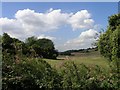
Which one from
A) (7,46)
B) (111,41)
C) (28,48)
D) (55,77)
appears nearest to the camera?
(55,77)

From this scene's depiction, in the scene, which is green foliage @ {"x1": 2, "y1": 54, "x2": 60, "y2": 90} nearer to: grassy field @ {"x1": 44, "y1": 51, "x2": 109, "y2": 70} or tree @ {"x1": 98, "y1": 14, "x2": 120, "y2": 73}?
grassy field @ {"x1": 44, "y1": 51, "x2": 109, "y2": 70}

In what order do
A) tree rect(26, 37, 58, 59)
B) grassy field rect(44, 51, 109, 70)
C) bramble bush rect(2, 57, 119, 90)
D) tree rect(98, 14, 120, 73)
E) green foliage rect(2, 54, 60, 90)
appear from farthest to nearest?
tree rect(26, 37, 58, 59)
tree rect(98, 14, 120, 73)
grassy field rect(44, 51, 109, 70)
green foliage rect(2, 54, 60, 90)
bramble bush rect(2, 57, 119, 90)

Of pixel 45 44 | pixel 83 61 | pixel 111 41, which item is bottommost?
pixel 83 61

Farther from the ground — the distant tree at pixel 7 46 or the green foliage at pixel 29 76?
the distant tree at pixel 7 46

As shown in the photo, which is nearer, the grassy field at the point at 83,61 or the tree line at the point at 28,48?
the grassy field at the point at 83,61

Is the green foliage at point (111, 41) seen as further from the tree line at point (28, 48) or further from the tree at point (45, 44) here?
the tree at point (45, 44)

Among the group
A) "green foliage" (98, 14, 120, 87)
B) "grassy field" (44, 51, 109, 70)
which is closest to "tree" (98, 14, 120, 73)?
"green foliage" (98, 14, 120, 87)

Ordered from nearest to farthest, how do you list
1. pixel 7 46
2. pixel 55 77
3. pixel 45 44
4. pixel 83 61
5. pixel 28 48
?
pixel 55 77
pixel 83 61
pixel 28 48
pixel 7 46
pixel 45 44

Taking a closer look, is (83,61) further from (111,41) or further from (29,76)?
(29,76)

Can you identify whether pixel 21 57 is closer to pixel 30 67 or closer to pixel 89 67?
pixel 30 67

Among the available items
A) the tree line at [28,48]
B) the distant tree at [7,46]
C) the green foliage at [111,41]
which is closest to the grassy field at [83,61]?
the green foliage at [111,41]

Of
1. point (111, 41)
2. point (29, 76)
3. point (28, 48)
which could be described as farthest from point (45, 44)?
point (29, 76)

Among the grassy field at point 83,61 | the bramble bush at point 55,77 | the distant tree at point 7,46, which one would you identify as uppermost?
the distant tree at point 7,46

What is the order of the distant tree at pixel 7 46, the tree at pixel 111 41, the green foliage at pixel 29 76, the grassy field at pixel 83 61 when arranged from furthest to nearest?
the tree at pixel 111 41 → the distant tree at pixel 7 46 → the grassy field at pixel 83 61 → the green foliage at pixel 29 76
